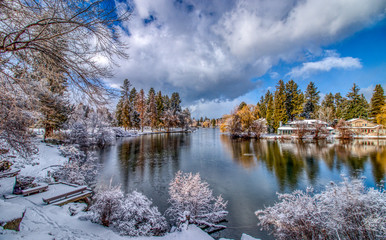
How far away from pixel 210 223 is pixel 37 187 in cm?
701

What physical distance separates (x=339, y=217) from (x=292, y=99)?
44.9m

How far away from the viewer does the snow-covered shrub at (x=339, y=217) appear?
145 inches

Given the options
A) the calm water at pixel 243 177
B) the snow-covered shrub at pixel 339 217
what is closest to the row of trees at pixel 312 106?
the calm water at pixel 243 177

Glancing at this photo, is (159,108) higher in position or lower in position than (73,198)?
higher

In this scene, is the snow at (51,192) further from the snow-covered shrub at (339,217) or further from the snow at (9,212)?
the snow-covered shrub at (339,217)

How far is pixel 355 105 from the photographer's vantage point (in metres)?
44.1

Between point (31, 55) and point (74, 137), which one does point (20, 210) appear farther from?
point (74, 137)

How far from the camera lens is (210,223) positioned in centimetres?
607

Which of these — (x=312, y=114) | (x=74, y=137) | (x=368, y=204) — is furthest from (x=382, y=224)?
(x=312, y=114)

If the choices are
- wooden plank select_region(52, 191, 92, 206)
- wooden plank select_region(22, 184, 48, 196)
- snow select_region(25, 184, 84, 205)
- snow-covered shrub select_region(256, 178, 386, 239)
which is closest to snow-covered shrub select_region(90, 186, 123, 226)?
wooden plank select_region(52, 191, 92, 206)

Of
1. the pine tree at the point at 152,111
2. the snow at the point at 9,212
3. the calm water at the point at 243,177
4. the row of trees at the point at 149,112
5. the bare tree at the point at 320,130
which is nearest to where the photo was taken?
the snow at the point at 9,212

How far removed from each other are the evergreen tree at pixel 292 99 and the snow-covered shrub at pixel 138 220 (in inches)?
1774

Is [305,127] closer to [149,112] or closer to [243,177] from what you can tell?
[243,177]

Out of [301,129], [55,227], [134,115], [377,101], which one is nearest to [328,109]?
[377,101]
